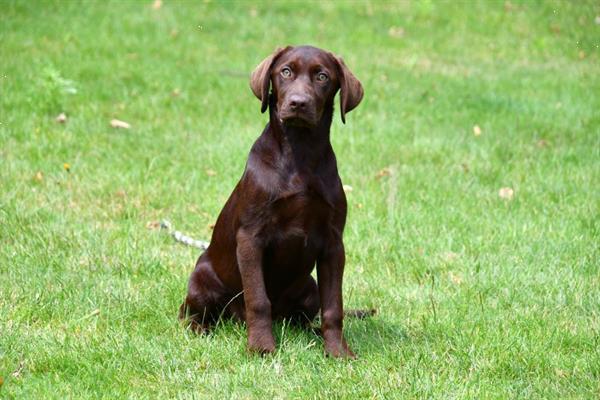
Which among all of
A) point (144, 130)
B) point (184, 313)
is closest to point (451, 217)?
point (184, 313)

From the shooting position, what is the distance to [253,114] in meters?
9.44

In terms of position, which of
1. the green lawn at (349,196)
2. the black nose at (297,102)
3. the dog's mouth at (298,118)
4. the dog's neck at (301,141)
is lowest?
the green lawn at (349,196)

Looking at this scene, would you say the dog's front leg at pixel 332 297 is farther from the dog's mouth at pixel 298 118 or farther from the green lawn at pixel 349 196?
the dog's mouth at pixel 298 118

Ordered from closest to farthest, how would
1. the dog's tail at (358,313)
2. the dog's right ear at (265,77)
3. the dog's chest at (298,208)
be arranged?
the dog's chest at (298,208)
the dog's right ear at (265,77)
the dog's tail at (358,313)

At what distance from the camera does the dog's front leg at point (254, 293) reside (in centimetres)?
442

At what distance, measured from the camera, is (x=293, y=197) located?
4.39m

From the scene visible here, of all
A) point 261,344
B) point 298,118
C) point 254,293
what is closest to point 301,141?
point 298,118

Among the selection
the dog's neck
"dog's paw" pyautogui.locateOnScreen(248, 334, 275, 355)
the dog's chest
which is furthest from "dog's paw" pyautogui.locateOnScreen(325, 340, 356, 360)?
the dog's neck

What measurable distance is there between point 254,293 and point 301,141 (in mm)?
706

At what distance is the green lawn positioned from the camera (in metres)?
4.32

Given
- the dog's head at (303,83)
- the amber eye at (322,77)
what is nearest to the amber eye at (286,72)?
the dog's head at (303,83)

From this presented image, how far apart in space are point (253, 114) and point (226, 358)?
5.25 meters

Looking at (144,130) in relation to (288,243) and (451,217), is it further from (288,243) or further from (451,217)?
(288,243)

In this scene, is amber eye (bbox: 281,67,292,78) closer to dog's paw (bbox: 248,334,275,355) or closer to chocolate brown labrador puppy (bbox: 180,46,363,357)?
Result: chocolate brown labrador puppy (bbox: 180,46,363,357)
